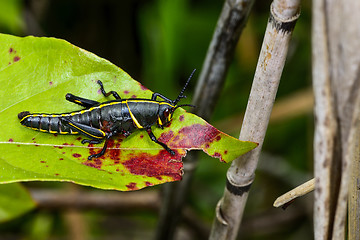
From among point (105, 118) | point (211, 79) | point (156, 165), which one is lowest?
point (156, 165)

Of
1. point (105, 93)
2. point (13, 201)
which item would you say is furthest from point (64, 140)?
point (13, 201)

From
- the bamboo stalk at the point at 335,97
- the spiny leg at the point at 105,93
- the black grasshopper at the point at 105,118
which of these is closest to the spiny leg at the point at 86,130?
Answer: the black grasshopper at the point at 105,118

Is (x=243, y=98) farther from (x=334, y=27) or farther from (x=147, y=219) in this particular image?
(x=334, y=27)

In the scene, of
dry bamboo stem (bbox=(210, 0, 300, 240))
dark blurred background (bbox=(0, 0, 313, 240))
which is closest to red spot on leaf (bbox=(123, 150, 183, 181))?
dry bamboo stem (bbox=(210, 0, 300, 240))

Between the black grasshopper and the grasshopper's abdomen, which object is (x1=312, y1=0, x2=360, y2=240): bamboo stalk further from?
the grasshopper's abdomen

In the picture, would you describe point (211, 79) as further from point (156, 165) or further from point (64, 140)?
point (64, 140)

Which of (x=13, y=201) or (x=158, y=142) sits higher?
(x=158, y=142)

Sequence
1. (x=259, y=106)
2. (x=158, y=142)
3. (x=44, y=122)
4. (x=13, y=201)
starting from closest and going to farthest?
(x=259, y=106) < (x=158, y=142) < (x=44, y=122) < (x=13, y=201)

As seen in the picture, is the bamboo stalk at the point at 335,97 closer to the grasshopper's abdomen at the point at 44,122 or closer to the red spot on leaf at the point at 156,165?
the red spot on leaf at the point at 156,165
